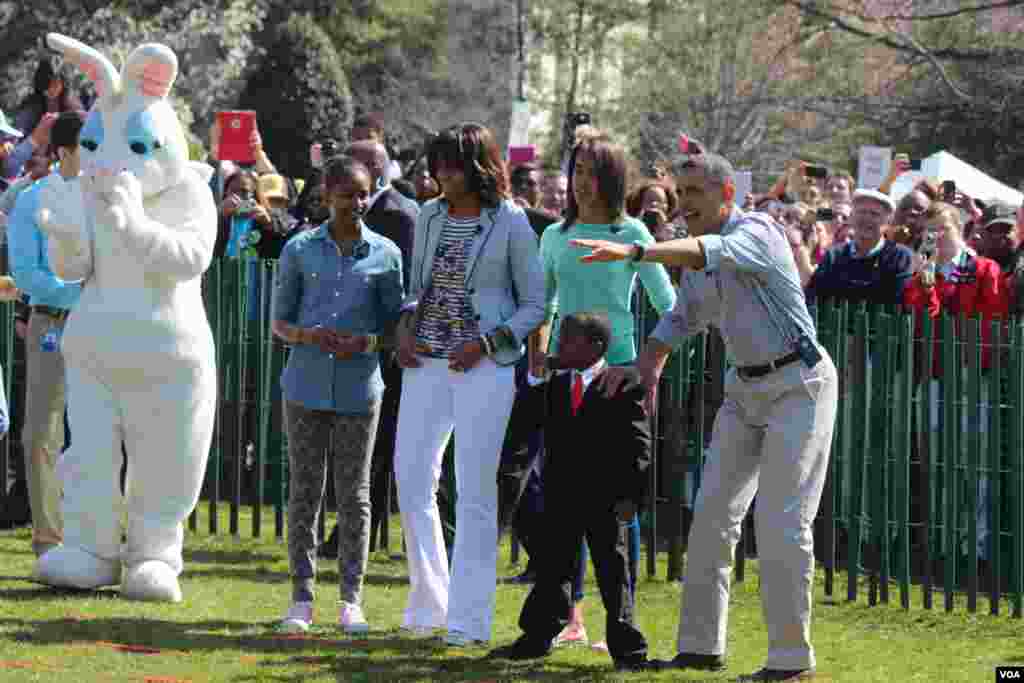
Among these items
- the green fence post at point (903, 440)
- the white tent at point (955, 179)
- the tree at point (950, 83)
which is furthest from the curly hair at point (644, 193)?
the tree at point (950, 83)

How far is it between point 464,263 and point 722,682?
7.19 ft

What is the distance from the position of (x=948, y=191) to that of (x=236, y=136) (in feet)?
19.2

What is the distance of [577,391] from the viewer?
867cm

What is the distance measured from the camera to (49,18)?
3616 centimetres

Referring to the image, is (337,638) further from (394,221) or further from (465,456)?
(394,221)

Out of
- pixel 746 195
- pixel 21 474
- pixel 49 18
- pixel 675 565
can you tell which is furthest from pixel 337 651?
pixel 49 18

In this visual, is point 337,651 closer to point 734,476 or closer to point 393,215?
point 734,476

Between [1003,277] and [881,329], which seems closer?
[881,329]

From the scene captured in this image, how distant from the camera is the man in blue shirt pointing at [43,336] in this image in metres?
10.2

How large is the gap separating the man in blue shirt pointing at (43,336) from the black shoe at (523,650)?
288 centimetres

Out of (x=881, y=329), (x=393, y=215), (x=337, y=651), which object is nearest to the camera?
(x=337, y=651)

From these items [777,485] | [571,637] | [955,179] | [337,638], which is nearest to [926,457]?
[571,637]

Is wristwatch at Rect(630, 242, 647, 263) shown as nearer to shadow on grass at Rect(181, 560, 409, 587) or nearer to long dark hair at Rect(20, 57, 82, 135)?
shadow on grass at Rect(181, 560, 409, 587)

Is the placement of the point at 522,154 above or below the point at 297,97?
below
